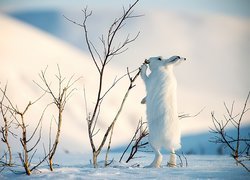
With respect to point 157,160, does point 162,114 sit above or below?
above

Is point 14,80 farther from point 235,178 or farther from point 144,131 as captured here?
point 235,178

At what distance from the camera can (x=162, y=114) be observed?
4340 millimetres

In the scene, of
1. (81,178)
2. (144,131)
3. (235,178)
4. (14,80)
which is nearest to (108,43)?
(144,131)

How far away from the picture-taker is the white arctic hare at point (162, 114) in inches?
170

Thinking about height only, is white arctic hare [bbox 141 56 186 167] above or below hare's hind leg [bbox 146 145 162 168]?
above

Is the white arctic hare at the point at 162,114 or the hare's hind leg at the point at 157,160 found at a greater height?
the white arctic hare at the point at 162,114

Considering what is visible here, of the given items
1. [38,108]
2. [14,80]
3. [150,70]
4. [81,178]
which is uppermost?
[14,80]

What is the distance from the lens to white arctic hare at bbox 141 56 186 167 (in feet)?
14.2

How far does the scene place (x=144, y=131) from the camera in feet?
17.3

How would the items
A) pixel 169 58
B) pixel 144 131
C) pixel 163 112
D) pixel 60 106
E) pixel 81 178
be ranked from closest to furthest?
1. pixel 81 178
2. pixel 60 106
3. pixel 163 112
4. pixel 169 58
5. pixel 144 131

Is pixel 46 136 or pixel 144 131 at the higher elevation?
pixel 46 136

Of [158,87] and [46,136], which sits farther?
[46,136]

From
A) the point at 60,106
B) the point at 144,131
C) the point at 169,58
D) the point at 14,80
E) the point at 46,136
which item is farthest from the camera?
the point at 14,80

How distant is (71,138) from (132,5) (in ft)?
77.7
